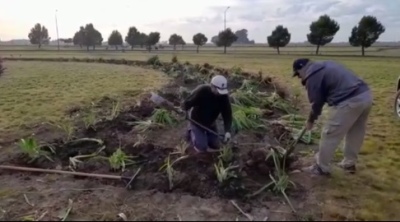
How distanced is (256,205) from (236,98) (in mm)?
5537

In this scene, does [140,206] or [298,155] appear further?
[298,155]

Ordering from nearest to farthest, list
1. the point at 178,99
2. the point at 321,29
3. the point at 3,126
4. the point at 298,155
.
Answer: the point at 298,155, the point at 3,126, the point at 178,99, the point at 321,29

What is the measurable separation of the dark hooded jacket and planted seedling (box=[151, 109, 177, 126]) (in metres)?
3.66

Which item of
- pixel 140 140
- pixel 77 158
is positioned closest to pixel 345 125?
pixel 140 140

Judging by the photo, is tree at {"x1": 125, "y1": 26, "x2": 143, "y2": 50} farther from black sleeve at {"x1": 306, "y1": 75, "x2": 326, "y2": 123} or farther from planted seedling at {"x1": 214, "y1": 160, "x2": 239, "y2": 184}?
black sleeve at {"x1": 306, "y1": 75, "x2": 326, "y2": 123}

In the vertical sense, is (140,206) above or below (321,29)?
below

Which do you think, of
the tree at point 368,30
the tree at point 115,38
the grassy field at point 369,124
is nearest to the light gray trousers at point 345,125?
the grassy field at point 369,124

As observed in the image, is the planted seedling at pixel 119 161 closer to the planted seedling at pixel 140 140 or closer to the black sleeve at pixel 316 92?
the planted seedling at pixel 140 140

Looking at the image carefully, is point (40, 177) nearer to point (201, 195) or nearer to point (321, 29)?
point (201, 195)

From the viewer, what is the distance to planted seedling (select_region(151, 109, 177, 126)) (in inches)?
314

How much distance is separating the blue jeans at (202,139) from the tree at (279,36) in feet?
145

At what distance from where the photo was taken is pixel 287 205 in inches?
173

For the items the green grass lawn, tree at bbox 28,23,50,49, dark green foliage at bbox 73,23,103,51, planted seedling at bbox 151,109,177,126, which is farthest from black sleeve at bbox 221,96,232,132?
tree at bbox 28,23,50,49

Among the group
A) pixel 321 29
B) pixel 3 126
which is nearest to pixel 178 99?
pixel 3 126
